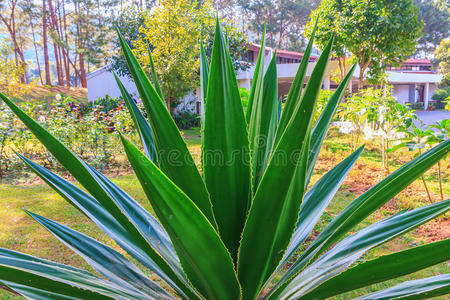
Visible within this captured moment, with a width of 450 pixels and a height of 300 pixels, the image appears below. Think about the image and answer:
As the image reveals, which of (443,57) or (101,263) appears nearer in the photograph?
(101,263)

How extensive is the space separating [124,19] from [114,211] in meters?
14.4

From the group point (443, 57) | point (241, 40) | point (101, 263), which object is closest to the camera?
point (101, 263)

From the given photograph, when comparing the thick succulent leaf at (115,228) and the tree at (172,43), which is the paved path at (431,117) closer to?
the tree at (172,43)

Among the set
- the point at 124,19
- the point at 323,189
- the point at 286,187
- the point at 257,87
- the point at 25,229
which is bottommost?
the point at 25,229

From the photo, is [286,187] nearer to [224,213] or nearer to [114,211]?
[224,213]

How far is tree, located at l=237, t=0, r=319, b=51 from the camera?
29609 mm

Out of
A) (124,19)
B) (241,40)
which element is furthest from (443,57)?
(124,19)

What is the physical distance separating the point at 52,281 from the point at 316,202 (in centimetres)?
76

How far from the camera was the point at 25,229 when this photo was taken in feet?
10.1

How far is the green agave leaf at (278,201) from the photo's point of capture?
0.50 meters

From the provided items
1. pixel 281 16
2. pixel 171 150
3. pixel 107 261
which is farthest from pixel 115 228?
pixel 281 16

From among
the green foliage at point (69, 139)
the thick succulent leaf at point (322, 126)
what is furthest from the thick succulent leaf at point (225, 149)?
the green foliage at point (69, 139)

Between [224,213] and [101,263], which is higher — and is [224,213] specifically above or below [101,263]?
above

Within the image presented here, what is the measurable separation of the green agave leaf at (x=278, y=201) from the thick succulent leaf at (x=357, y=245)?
11cm
